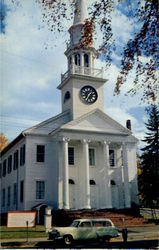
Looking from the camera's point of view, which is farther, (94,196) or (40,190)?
(94,196)

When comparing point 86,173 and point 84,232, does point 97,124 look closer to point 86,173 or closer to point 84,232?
point 86,173

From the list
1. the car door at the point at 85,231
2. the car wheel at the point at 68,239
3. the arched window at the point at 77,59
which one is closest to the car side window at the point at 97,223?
the car door at the point at 85,231

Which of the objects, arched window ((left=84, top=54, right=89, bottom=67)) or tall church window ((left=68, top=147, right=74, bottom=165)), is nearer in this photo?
tall church window ((left=68, top=147, right=74, bottom=165))

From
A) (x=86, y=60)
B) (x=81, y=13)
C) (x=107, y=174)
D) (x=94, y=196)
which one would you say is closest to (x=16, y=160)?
(x=94, y=196)

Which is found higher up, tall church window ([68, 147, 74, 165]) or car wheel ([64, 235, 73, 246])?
tall church window ([68, 147, 74, 165])

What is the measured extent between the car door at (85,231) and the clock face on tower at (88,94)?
43.1 ft

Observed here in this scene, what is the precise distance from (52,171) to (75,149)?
6.82ft

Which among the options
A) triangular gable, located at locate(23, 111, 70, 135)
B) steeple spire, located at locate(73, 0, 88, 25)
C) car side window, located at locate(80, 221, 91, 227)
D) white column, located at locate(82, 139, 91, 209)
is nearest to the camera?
steeple spire, located at locate(73, 0, 88, 25)

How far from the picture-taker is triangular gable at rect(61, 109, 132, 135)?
20.4 meters

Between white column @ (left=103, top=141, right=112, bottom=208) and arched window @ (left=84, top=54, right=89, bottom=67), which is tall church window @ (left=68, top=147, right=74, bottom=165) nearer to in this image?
white column @ (left=103, top=141, right=112, bottom=208)

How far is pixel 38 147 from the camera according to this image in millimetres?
20891

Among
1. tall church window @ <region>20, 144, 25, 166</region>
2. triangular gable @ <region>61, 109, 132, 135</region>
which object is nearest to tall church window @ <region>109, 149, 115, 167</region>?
triangular gable @ <region>61, 109, 132, 135</region>

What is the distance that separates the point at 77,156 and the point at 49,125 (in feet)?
9.07

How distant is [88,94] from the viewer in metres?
22.8
